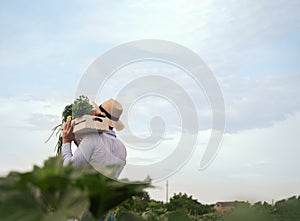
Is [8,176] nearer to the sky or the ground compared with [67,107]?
nearer to the ground

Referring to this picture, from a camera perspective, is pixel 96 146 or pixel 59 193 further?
pixel 96 146

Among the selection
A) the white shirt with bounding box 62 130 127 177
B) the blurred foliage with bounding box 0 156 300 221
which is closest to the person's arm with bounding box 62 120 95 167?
the white shirt with bounding box 62 130 127 177

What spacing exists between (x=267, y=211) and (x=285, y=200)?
6cm

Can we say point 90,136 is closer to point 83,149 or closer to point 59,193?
point 83,149

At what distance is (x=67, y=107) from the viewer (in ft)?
11.4

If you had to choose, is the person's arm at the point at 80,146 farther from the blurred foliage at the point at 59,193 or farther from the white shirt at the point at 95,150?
the blurred foliage at the point at 59,193

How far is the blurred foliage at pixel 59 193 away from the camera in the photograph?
0.47 meters

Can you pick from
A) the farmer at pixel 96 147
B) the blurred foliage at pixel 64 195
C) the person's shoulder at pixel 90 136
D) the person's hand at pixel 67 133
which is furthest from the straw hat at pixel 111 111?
the blurred foliage at pixel 64 195

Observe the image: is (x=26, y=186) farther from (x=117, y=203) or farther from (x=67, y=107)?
(x=67, y=107)

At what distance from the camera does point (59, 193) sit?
1.64 feet

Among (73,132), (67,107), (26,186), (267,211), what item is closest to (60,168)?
(26,186)

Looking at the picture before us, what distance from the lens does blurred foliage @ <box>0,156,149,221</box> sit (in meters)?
0.47

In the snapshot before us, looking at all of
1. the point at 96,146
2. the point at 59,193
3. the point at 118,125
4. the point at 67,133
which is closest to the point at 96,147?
the point at 96,146

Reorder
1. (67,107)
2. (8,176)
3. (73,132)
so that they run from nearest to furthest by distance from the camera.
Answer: (8,176)
(73,132)
(67,107)
